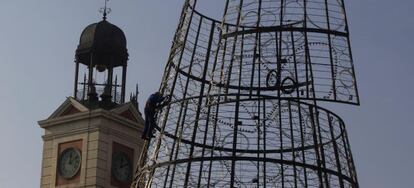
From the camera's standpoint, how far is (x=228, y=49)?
56.5ft

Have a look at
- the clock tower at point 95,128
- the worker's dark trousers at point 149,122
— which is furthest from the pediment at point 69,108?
the worker's dark trousers at point 149,122

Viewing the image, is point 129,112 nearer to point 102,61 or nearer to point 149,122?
point 102,61

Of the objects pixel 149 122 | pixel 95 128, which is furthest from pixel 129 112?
pixel 149 122

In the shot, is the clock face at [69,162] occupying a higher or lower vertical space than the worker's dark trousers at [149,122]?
higher

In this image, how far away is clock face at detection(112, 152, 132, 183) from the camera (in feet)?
171

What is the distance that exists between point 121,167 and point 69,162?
9.00ft

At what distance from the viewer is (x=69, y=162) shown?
52.3 metres

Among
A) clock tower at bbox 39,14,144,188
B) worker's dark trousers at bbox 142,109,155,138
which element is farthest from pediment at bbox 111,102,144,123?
worker's dark trousers at bbox 142,109,155,138

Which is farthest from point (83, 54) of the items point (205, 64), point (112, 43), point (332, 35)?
point (332, 35)

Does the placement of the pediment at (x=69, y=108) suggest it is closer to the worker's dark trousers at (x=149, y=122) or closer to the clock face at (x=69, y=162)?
the clock face at (x=69, y=162)

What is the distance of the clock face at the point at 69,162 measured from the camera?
51.7 m

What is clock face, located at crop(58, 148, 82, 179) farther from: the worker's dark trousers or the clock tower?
the worker's dark trousers

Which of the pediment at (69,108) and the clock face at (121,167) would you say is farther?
the clock face at (121,167)

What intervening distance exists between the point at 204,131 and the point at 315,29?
287 cm
